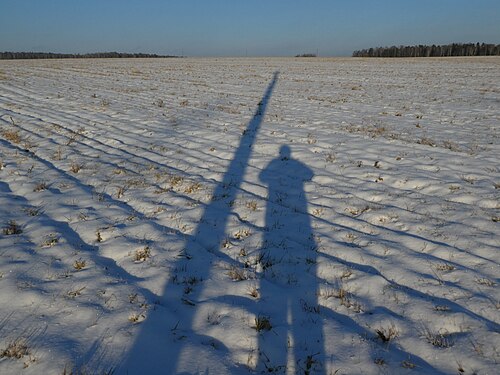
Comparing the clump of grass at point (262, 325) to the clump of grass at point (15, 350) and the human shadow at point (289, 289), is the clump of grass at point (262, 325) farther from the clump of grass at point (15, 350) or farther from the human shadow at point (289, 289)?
the clump of grass at point (15, 350)

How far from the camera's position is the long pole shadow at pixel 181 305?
2988mm

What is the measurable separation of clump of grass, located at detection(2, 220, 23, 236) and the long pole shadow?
2.45 metres

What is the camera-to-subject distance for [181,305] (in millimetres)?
3688

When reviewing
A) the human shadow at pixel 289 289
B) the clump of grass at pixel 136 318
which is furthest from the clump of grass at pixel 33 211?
the human shadow at pixel 289 289

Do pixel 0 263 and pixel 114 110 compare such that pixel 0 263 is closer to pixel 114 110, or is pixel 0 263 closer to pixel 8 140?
pixel 8 140

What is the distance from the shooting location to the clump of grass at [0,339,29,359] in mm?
2930

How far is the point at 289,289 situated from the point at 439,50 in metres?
123

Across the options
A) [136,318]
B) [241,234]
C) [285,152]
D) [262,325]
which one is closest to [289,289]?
[262,325]

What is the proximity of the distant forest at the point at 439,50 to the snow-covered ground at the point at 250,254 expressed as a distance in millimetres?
110022

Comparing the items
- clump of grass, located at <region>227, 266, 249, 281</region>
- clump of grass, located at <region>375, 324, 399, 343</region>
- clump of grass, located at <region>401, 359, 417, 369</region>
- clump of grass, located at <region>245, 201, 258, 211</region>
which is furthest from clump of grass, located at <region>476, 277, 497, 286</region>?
clump of grass, located at <region>245, 201, 258, 211</region>

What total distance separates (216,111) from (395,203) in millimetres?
10165

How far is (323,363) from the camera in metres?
2.99

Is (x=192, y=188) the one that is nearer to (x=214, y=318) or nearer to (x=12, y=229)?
(x=12, y=229)

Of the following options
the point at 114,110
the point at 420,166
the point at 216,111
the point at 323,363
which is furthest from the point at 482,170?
the point at 114,110
